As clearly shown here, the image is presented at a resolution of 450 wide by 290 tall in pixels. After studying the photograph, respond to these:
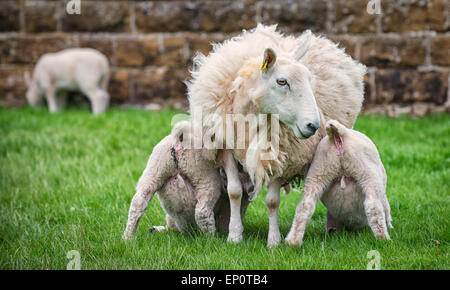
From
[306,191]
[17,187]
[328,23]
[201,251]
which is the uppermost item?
[328,23]

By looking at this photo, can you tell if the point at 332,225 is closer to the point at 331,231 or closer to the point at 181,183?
the point at 331,231

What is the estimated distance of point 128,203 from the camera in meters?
5.04

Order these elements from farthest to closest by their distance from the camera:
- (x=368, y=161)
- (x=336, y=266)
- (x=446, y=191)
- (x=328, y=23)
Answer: (x=328, y=23) → (x=446, y=191) → (x=368, y=161) → (x=336, y=266)

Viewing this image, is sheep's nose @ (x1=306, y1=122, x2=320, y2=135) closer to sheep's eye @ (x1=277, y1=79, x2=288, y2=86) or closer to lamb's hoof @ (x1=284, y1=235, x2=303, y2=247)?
sheep's eye @ (x1=277, y1=79, x2=288, y2=86)

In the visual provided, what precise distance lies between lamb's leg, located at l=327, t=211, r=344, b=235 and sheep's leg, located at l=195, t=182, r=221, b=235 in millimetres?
829

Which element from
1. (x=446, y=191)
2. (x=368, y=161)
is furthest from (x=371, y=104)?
(x=368, y=161)

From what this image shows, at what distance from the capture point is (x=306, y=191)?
12.2ft

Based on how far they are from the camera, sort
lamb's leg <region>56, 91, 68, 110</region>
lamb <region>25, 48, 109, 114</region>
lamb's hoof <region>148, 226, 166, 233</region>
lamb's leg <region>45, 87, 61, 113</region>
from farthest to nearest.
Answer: lamb's leg <region>56, 91, 68, 110</region>, lamb's leg <region>45, 87, 61, 113</region>, lamb <region>25, 48, 109, 114</region>, lamb's hoof <region>148, 226, 166, 233</region>

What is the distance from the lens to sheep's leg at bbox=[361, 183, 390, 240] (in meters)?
3.60

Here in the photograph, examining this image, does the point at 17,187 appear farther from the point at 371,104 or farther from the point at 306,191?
the point at 371,104

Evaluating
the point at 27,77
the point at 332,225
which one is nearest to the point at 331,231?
the point at 332,225

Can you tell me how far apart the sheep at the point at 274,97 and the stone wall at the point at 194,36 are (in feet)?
14.6

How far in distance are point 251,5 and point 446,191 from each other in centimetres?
447

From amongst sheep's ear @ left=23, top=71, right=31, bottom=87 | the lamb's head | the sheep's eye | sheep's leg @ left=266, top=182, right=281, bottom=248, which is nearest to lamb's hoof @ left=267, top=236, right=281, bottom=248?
sheep's leg @ left=266, top=182, right=281, bottom=248
